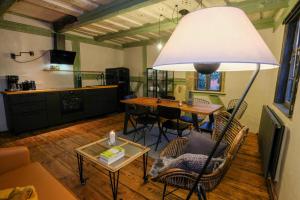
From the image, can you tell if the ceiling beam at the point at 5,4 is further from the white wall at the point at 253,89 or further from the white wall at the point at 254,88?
the white wall at the point at 253,89

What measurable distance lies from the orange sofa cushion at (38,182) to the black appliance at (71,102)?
9.83 feet

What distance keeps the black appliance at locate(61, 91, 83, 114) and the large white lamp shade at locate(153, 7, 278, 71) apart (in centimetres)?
438

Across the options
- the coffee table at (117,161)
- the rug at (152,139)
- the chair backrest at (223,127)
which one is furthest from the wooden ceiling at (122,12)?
the rug at (152,139)

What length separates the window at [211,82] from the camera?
450cm

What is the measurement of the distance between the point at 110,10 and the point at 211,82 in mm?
3279

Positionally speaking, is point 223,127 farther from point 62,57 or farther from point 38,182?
point 62,57

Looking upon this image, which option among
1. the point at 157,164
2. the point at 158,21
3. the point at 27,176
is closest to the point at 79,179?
the point at 27,176

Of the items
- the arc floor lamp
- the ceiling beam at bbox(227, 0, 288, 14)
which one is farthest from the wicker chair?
the ceiling beam at bbox(227, 0, 288, 14)

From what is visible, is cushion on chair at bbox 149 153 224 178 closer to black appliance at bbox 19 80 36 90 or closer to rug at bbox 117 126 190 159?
rug at bbox 117 126 190 159

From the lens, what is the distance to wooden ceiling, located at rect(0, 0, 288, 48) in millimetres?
2719

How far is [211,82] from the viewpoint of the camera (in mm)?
4664

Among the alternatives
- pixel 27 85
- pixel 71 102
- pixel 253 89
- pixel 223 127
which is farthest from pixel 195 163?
pixel 27 85

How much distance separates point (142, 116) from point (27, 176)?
241 centimetres

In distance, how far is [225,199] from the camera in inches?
70.6
